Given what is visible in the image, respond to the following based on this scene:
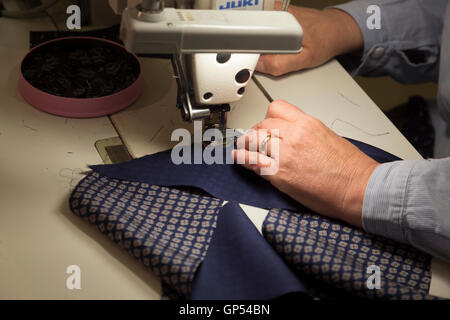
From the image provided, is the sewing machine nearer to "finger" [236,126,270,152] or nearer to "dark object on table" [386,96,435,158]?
"finger" [236,126,270,152]

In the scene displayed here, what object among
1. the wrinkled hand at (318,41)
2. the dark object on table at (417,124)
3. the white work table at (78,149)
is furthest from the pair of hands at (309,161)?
the dark object on table at (417,124)

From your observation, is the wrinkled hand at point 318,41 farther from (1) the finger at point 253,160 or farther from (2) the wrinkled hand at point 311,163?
(1) the finger at point 253,160

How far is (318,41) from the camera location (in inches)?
57.6

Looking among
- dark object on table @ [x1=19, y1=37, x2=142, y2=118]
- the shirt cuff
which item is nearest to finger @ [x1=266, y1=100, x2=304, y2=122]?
the shirt cuff

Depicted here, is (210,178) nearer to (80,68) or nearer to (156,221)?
(156,221)

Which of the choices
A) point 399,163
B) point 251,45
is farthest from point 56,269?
Result: point 399,163

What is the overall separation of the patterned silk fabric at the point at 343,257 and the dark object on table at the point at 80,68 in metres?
0.56

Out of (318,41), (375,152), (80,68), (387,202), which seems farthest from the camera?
(318,41)

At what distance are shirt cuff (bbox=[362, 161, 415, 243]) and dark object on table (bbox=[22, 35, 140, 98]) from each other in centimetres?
65

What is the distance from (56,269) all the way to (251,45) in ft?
1.70

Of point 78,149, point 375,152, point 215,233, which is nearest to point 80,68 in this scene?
point 78,149

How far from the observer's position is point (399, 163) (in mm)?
1032

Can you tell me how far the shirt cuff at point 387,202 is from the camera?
0.97 meters

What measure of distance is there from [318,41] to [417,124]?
0.47m
